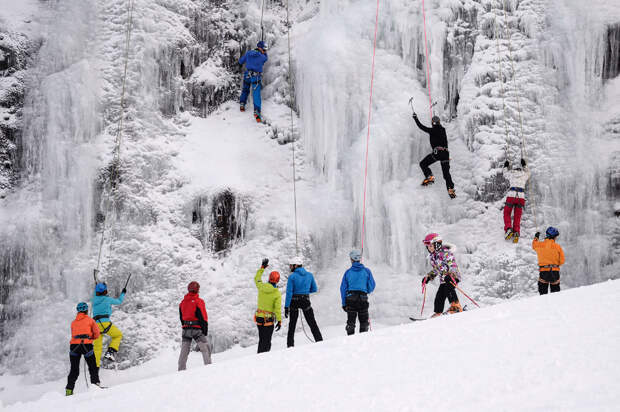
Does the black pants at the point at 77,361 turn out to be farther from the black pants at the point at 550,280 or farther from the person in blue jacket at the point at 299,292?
the black pants at the point at 550,280

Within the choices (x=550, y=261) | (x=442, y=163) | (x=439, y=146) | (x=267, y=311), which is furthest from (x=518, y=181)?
(x=267, y=311)

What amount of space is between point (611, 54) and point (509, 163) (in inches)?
107

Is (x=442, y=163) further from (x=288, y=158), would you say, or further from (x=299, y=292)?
(x=299, y=292)

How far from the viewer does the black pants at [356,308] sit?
19.7 ft

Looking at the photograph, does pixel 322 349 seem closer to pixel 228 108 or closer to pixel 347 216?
pixel 347 216

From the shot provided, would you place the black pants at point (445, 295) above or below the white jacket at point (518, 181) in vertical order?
below

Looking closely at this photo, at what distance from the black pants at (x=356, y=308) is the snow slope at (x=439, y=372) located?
5.20ft

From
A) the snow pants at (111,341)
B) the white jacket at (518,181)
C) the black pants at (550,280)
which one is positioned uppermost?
the white jacket at (518,181)

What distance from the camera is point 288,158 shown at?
9992 millimetres

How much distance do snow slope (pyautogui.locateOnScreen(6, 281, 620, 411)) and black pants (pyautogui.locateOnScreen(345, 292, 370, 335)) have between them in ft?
5.20

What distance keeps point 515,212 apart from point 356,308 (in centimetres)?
354

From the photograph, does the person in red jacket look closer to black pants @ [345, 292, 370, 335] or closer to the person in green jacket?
the person in green jacket

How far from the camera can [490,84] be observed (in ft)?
29.6

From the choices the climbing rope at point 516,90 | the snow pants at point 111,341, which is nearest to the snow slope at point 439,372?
the snow pants at point 111,341
